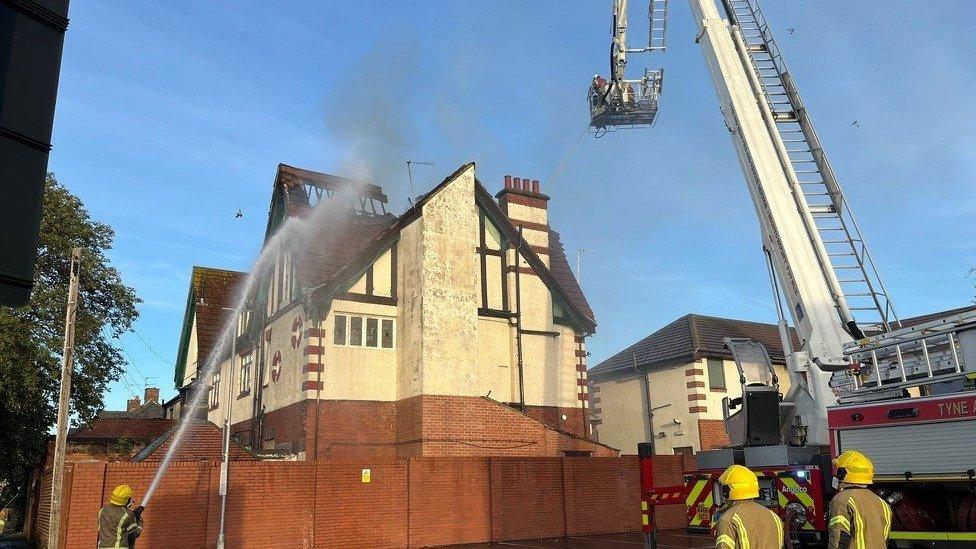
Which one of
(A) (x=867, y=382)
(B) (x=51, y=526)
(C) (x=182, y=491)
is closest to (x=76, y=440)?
(B) (x=51, y=526)

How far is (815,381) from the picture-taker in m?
10.9

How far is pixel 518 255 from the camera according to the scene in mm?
25656

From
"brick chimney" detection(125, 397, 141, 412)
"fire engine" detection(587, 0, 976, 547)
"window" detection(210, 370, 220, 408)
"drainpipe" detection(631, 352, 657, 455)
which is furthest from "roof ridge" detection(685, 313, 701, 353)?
"brick chimney" detection(125, 397, 141, 412)

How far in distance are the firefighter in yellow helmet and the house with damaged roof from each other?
1615cm

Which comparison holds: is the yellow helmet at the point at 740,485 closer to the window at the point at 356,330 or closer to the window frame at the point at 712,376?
the window at the point at 356,330

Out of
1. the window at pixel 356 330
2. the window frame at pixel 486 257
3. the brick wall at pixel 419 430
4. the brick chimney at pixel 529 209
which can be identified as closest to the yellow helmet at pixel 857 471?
the brick wall at pixel 419 430

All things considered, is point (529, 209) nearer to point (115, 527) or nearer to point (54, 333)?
point (54, 333)

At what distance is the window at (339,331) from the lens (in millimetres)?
22062

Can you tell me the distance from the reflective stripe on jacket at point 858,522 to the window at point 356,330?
688 inches

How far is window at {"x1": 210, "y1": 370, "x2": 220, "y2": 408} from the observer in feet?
108

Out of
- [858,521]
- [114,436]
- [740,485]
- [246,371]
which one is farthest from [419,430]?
[114,436]

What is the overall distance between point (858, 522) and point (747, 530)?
1.88 m

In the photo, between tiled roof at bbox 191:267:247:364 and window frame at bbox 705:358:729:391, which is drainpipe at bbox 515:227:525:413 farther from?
tiled roof at bbox 191:267:247:364

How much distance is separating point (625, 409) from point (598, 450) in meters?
9.42
